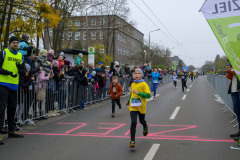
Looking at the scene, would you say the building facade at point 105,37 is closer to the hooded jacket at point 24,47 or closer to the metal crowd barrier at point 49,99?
the metal crowd barrier at point 49,99

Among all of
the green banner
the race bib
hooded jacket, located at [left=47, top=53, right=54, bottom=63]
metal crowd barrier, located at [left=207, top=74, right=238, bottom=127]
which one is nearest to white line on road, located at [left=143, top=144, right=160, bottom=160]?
the race bib

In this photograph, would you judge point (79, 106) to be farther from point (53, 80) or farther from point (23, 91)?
point (23, 91)

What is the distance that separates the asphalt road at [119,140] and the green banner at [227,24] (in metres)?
1.78

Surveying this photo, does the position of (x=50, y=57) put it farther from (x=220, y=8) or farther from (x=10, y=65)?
(x=220, y=8)

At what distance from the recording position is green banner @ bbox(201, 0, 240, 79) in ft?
16.2

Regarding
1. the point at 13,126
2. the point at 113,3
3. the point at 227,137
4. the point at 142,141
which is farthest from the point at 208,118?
the point at 113,3

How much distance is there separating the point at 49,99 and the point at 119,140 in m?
4.02

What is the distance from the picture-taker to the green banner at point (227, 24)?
493 centimetres

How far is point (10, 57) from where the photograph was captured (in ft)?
20.9

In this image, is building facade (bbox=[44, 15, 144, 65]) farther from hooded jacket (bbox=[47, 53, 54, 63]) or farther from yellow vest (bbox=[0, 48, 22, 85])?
yellow vest (bbox=[0, 48, 22, 85])

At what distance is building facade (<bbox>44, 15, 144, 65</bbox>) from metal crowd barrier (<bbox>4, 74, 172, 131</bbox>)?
93.0 ft

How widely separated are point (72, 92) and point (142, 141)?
18.4 ft

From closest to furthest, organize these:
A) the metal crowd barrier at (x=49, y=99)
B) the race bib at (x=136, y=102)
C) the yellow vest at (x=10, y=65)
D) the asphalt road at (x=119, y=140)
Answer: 1. the asphalt road at (x=119, y=140)
2. the race bib at (x=136, y=102)
3. the yellow vest at (x=10, y=65)
4. the metal crowd barrier at (x=49, y=99)

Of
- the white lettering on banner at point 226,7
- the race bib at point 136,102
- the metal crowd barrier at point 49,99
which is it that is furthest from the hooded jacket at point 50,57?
the white lettering on banner at point 226,7
